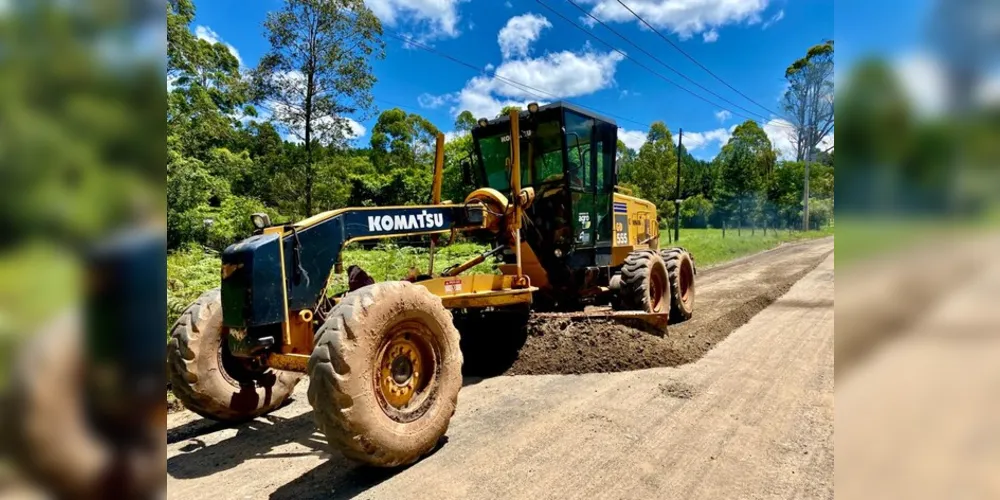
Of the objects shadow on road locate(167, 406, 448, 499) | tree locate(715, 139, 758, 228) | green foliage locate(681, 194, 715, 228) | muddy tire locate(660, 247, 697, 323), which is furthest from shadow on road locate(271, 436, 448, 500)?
green foliage locate(681, 194, 715, 228)

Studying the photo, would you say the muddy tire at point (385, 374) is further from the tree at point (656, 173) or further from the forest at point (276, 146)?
the tree at point (656, 173)

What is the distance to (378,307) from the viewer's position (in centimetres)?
363

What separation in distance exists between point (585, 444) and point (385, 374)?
1534mm

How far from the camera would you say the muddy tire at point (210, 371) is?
14.0 feet

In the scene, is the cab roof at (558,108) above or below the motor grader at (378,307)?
above

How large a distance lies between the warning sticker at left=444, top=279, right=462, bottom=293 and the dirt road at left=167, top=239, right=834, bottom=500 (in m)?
1.01

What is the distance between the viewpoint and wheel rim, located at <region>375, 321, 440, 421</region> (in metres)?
3.76

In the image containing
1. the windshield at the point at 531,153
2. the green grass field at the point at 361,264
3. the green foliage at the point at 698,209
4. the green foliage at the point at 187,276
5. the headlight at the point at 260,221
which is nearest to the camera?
the headlight at the point at 260,221

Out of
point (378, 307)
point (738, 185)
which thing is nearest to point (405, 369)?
point (378, 307)

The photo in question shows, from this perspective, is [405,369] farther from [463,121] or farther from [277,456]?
[463,121]

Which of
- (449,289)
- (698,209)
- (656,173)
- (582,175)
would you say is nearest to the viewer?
(449,289)
